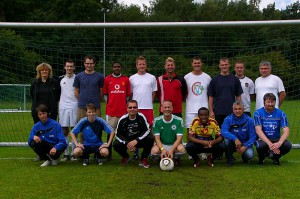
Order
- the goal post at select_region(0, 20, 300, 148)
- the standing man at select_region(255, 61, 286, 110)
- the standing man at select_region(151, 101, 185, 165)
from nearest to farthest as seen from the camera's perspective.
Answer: the standing man at select_region(151, 101, 185, 165) < the standing man at select_region(255, 61, 286, 110) < the goal post at select_region(0, 20, 300, 148)

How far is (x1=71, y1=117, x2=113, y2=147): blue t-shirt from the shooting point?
21.6 ft

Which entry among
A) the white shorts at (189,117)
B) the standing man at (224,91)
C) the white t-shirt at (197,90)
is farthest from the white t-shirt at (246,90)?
the white shorts at (189,117)

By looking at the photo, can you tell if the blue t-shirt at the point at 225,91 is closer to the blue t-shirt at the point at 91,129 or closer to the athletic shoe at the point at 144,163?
the athletic shoe at the point at 144,163

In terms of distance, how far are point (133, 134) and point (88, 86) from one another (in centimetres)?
110

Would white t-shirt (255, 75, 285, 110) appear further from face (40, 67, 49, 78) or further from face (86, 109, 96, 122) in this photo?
face (40, 67, 49, 78)

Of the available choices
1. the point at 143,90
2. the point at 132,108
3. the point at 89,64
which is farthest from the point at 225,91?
the point at 89,64

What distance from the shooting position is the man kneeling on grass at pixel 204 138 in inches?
247

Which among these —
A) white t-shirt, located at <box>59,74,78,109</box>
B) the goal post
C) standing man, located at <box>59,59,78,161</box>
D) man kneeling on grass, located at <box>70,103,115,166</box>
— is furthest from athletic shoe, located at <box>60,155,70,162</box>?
the goal post

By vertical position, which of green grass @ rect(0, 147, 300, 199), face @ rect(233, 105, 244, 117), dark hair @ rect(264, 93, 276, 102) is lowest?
green grass @ rect(0, 147, 300, 199)

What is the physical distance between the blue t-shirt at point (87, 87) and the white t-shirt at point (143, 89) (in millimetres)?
599

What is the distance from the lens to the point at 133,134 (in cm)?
657

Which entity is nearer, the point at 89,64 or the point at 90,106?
the point at 90,106

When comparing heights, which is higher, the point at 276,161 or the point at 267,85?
the point at 267,85

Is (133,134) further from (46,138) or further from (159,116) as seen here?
(46,138)
